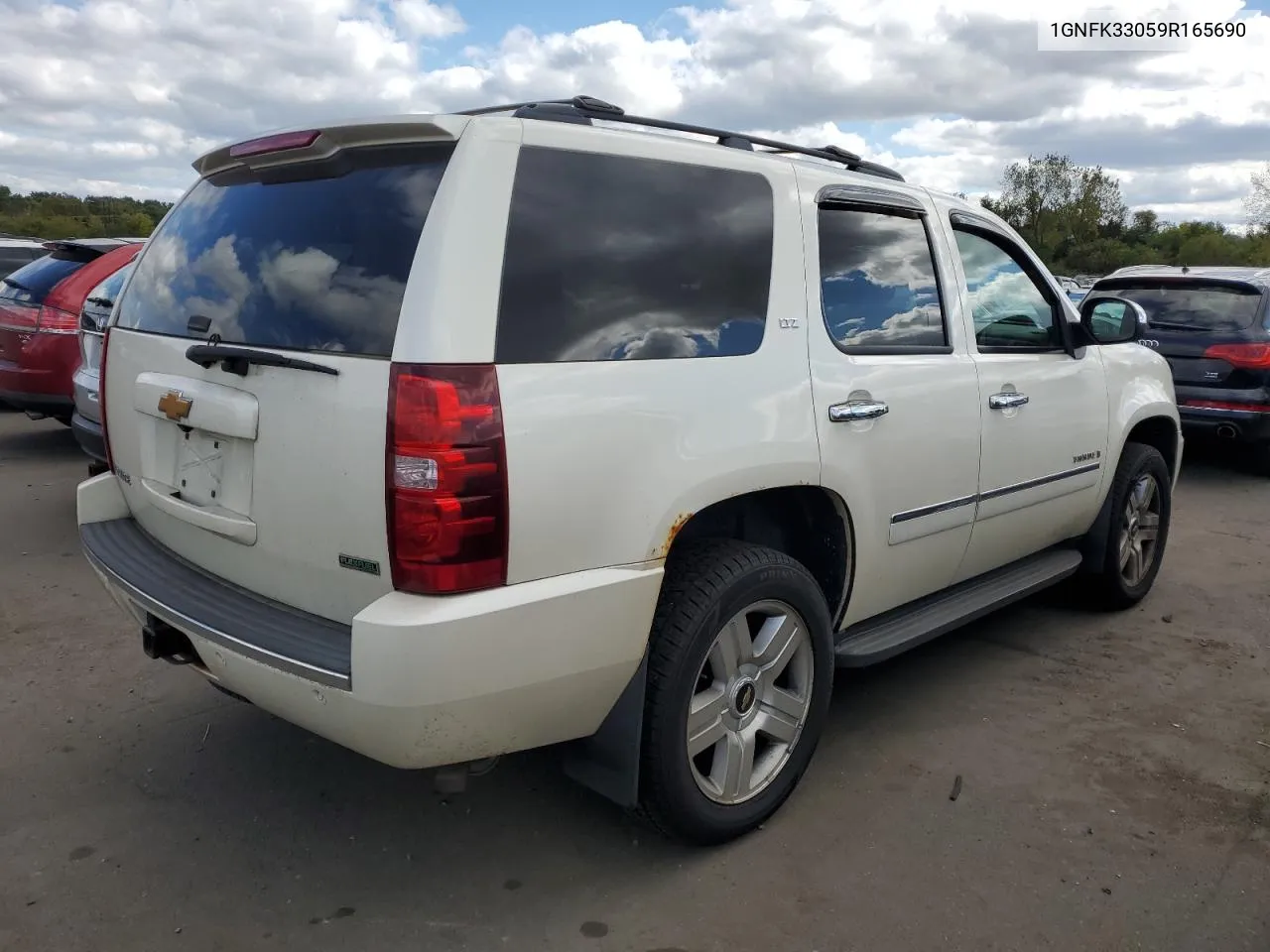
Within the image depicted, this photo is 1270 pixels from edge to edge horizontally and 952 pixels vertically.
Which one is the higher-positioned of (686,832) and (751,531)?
(751,531)

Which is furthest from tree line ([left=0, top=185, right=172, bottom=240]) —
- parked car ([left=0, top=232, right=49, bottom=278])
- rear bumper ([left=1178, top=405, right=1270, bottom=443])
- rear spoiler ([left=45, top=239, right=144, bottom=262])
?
rear bumper ([left=1178, top=405, right=1270, bottom=443])

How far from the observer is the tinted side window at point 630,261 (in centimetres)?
231

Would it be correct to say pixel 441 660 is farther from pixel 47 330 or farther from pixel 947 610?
pixel 47 330

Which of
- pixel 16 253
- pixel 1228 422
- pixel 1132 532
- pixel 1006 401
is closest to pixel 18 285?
pixel 16 253

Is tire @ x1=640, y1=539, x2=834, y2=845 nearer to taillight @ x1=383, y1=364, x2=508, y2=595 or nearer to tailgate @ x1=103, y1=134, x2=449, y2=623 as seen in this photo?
taillight @ x1=383, y1=364, x2=508, y2=595

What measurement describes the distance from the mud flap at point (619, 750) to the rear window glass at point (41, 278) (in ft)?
21.7

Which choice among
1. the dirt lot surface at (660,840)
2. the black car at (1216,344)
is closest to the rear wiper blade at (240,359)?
the dirt lot surface at (660,840)

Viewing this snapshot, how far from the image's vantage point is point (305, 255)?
2490 mm

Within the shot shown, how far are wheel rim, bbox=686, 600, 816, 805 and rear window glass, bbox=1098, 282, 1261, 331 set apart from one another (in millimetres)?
6609

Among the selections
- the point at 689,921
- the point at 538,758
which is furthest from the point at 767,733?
the point at 538,758

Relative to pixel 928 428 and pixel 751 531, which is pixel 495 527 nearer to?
pixel 751 531

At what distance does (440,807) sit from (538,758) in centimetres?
43

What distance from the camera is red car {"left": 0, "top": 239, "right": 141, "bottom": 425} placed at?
7172 millimetres

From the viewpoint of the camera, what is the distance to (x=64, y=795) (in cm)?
307
